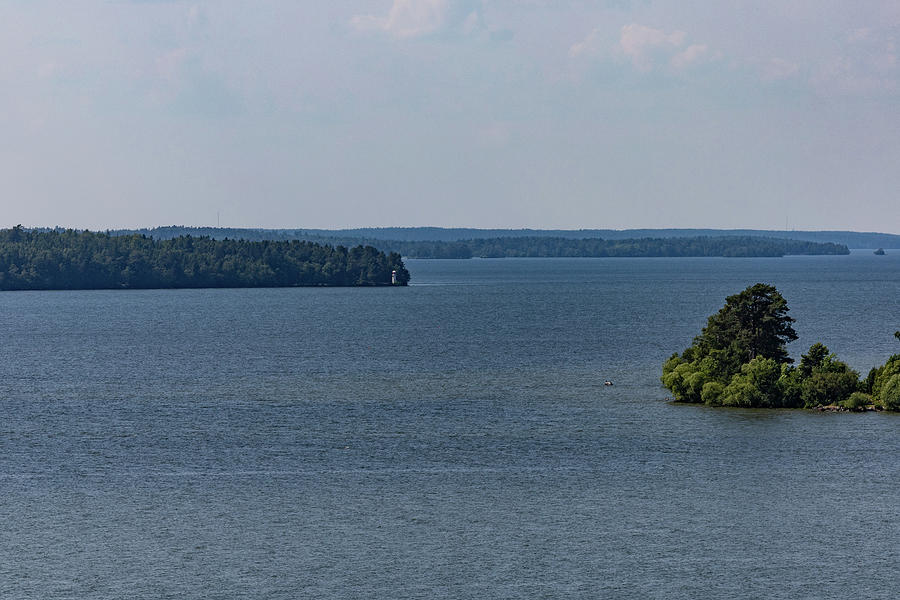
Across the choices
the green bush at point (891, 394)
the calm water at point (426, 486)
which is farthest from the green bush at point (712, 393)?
the green bush at point (891, 394)

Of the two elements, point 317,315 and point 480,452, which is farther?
point 317,315

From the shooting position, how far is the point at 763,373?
81750mm

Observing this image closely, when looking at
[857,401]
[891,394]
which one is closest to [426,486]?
[857,401]

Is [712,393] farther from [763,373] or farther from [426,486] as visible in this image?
[426,486]

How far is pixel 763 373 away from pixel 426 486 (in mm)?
32986

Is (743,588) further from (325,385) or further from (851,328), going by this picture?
(851,328)

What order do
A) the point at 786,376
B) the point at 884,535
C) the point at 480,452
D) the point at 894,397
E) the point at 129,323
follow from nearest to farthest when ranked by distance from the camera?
the point at 884,535 → the point at 480,452 → the point at 894,397 → the point at 786,376 → the point at 129,323

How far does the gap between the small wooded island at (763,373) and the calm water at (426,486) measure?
99.1 inches

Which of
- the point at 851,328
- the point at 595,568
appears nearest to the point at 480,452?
the point at 595,568

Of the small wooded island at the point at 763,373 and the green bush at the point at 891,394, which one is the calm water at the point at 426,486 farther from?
the small wooded island at the point at 763,373

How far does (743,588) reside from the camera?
1672 inches

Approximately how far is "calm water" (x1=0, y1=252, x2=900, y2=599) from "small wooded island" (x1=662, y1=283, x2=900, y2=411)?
2518mm

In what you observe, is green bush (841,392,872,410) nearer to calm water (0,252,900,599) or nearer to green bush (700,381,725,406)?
calm water (0,252,900,599)

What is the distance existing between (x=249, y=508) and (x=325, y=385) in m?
42.1
